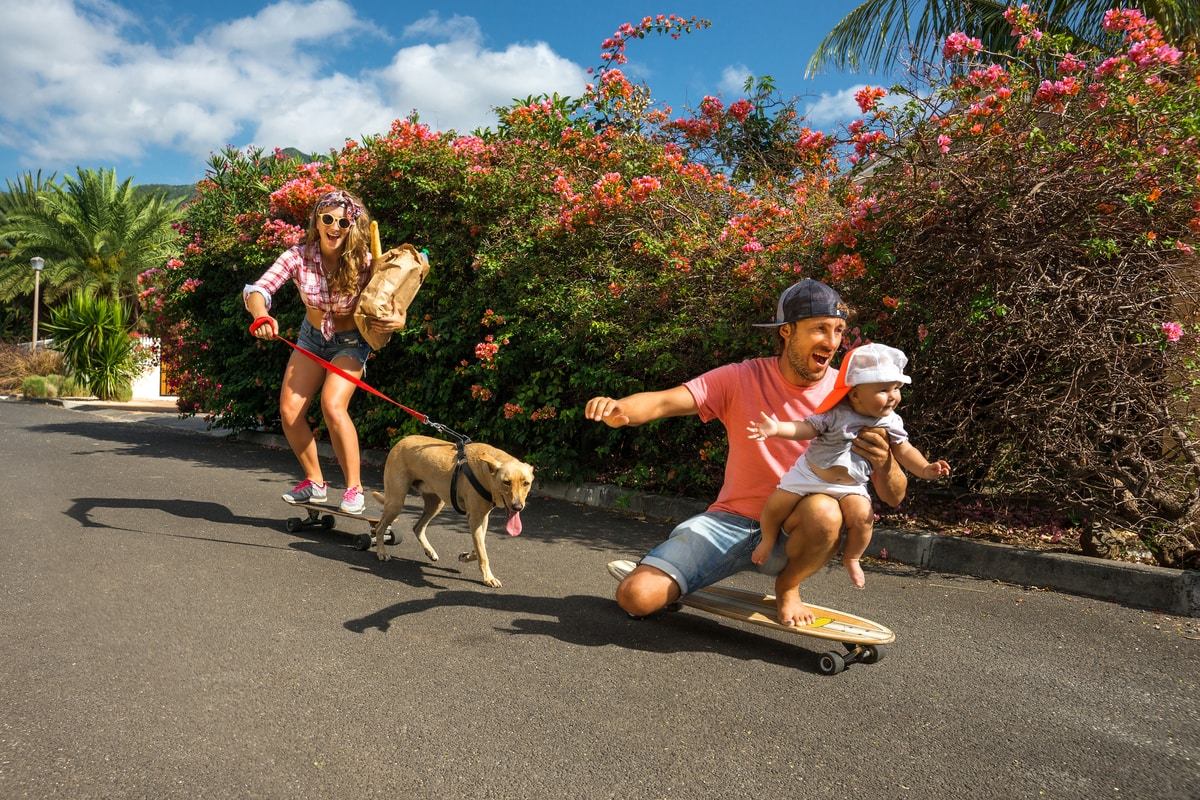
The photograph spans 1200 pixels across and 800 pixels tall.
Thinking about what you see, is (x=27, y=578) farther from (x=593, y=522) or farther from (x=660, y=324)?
(x=660, y=324)

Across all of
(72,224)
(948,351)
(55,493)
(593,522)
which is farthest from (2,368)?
(948,351)

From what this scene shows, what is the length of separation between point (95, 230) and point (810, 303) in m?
35.1

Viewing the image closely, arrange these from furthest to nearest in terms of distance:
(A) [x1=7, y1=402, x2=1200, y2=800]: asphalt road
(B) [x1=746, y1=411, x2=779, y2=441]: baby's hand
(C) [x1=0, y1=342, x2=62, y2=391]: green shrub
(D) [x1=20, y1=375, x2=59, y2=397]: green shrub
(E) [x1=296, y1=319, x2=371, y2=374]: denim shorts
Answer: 1. (C) [x1=0, y1=342, x2=62, y2=391]: green shrub
2. (D) [x1=20, y1=375, x2=59, y2=397]: green shrub
3. (E) [x1=296, y1=319, x2=371, y2=374]: denim shorts
4. (B) [x1=746, y1=411, x2=779, y2=441]: baby's hand
5. (A) [x1=7, y1=402, x2=1200, y2=800]: asphalt road

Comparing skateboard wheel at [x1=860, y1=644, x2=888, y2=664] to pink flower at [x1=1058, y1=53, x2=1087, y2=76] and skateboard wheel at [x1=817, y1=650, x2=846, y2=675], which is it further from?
pink flower at [x1=1058, y1=53, x2=1087, y2=76]

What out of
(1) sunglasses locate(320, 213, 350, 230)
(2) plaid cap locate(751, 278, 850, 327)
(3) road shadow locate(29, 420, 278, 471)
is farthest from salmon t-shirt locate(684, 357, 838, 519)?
(3) road shadow locate(29, 420, 278, 471)

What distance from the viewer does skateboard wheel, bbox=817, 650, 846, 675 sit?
3596 millimetres

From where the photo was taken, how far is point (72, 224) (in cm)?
3200

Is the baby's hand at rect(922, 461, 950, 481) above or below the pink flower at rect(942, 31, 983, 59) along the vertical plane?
below

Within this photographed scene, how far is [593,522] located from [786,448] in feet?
11.2

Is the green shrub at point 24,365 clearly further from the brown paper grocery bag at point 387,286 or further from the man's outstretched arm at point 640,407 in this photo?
the man's outstretched arm at point 640,407

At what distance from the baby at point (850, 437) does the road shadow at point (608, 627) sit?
1.85 ft

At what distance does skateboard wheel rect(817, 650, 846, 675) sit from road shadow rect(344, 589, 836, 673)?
0.07m

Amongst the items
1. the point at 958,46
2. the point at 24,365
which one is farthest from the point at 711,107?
the point at 24,365

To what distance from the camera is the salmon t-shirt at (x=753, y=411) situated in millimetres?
3920
